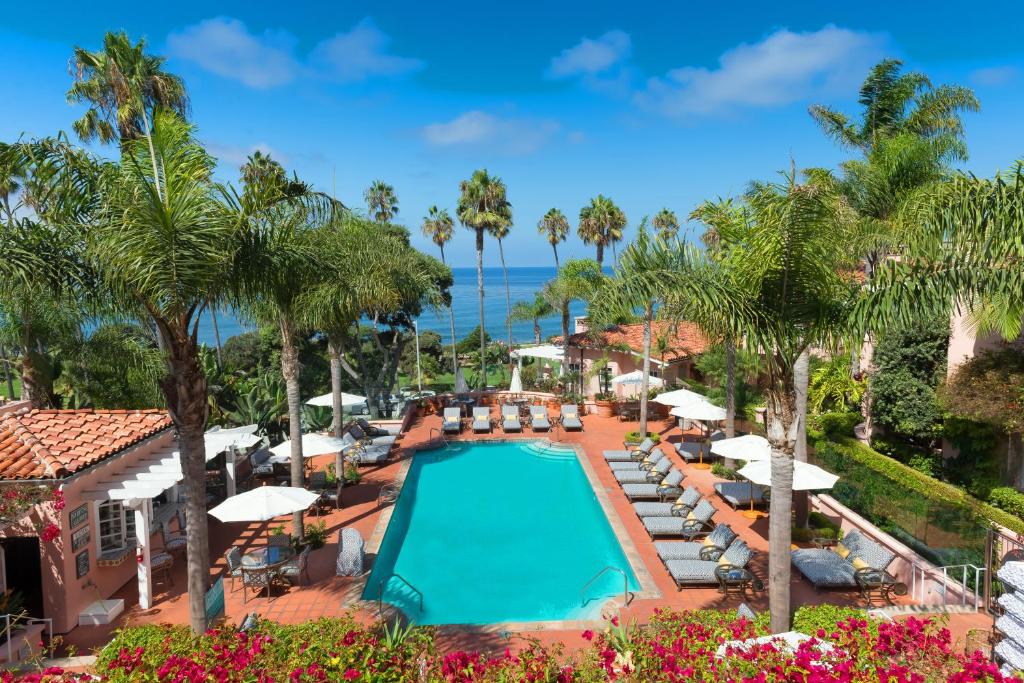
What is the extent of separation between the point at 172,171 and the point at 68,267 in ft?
6.03

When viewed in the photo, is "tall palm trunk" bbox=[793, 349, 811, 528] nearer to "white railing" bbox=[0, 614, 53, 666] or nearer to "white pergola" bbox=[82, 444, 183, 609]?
"white pergola" bbox=[82, 444, 183, 609]

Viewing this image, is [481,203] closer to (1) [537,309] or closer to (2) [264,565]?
(1) [537,309]

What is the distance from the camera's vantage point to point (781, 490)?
25.6ft

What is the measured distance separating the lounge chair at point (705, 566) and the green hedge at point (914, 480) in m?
4.92

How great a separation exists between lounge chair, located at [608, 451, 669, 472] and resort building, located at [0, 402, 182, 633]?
37.4 feet

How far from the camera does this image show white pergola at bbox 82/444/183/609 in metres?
10.3

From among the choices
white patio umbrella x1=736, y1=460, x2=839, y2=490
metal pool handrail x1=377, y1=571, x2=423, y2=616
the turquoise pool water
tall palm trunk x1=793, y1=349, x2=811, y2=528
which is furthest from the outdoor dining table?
tall palm trunk x1=793, y1=349, x2=811, y2=528

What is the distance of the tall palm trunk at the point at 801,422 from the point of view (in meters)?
12.1

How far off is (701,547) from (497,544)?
15.2 feet

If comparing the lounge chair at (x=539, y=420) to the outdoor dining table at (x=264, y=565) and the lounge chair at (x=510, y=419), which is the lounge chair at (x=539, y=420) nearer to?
the lounge chair at (x=510, y=419)

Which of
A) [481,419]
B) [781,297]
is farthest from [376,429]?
[781,297]

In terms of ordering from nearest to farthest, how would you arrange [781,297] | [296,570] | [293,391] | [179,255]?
1. [179,255]
2. [781,297]
3. [296,570]
4. [293,391]

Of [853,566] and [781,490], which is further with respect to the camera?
[853,566]

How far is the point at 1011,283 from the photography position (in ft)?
23.0
